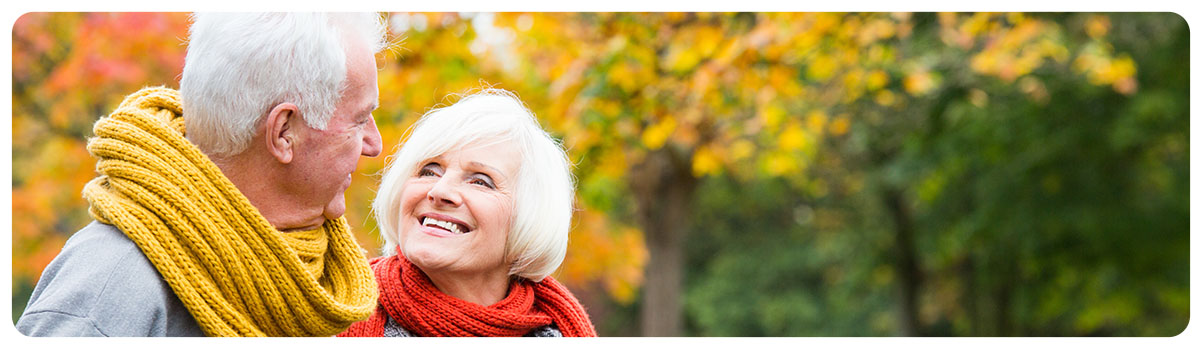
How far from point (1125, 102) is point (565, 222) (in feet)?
20.5

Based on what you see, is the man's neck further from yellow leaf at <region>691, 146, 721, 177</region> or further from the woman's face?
yellow leaf at <region>691, 146, 721, 177</region>

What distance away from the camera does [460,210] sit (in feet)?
5.25

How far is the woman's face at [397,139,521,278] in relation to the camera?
5.21 feet

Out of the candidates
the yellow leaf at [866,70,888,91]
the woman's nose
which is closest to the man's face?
the woman's nose

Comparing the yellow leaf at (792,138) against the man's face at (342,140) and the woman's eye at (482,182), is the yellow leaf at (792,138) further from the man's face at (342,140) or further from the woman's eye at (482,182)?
the man's face at (342,140)

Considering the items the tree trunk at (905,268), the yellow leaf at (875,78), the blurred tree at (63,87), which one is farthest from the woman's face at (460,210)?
the tree trunk at (905,268)

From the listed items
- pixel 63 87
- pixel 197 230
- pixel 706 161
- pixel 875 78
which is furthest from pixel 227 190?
pixel 63 87

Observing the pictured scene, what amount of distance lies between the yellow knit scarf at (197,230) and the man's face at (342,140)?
0.33ft

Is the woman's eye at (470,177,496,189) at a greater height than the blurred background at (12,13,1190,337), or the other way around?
the woman's eye at (470,177,496,189)

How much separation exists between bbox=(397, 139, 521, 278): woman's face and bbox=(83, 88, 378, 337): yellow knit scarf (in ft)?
0.79

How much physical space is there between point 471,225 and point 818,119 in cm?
436

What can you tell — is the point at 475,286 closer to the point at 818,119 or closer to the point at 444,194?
the point at 444,194

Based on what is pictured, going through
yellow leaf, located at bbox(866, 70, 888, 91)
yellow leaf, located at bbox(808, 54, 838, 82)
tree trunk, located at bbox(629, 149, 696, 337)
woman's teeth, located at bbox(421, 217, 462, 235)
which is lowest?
tree trunk, located at bbox(629, 149, 696, 337)
